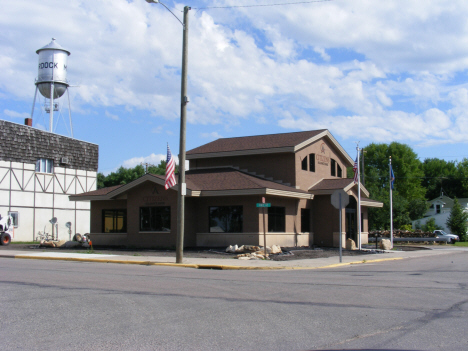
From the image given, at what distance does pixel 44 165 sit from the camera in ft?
146

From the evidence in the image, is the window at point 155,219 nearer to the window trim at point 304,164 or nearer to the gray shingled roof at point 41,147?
the window trim at point 304,164

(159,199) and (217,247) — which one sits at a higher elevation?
(159,199)

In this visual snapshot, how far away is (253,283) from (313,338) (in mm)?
6053

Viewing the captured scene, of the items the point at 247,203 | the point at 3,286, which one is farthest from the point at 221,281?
the point at 247,203

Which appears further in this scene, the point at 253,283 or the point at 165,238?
the point at 165,238

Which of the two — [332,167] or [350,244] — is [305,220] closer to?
[350,244]

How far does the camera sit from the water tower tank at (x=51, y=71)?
51.4m

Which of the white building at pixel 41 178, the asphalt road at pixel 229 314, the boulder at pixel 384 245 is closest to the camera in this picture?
the asphalt road at pixel 229 314

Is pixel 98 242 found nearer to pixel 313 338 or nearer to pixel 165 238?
pixel 165 238

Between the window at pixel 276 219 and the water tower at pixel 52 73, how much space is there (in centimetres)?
3185

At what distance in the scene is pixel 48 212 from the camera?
44.2 meters

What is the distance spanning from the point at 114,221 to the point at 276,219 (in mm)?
10488

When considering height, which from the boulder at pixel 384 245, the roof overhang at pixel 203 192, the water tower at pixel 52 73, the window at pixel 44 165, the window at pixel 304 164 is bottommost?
the boulder at pixel 384 245

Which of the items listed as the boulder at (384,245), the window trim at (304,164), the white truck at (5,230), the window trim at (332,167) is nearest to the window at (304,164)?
the window trim at (304,164)
